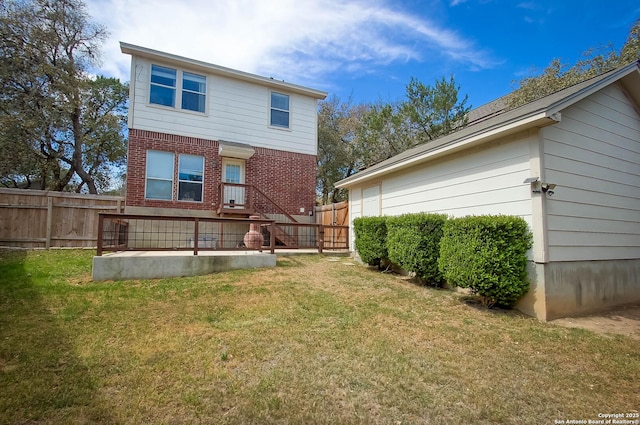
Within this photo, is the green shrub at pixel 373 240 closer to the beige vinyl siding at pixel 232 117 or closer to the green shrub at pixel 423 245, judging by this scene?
the green shrub at pixel 423 245

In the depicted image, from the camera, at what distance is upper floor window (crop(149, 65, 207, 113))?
35.1 ft

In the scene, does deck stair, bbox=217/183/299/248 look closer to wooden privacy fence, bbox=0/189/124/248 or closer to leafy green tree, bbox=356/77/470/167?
wooden privacy fence, bbox=0/189/124/248

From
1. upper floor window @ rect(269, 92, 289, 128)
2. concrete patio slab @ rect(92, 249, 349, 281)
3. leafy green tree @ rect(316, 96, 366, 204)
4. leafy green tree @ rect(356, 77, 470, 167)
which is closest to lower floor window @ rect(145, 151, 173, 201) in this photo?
concrete patio slab @ rect(92, 249, 349, 281)

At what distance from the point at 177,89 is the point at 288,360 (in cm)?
1112

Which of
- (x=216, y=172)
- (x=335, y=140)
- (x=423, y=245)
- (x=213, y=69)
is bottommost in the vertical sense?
(x=423, y=245)

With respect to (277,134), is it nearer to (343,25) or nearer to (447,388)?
(343,25)

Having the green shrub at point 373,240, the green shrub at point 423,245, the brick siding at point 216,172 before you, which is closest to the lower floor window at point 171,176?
the brick siding at point 216,172

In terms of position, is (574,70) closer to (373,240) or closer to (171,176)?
(373,240)

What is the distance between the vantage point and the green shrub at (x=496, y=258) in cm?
471

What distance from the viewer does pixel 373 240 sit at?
7812mm

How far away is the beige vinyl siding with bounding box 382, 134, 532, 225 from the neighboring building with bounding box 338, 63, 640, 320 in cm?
2

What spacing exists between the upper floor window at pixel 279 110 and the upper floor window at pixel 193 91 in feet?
8.97

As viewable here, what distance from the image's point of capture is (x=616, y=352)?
3578 mm

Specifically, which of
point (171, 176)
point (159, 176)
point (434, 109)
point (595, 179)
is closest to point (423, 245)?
point (595, 179)
